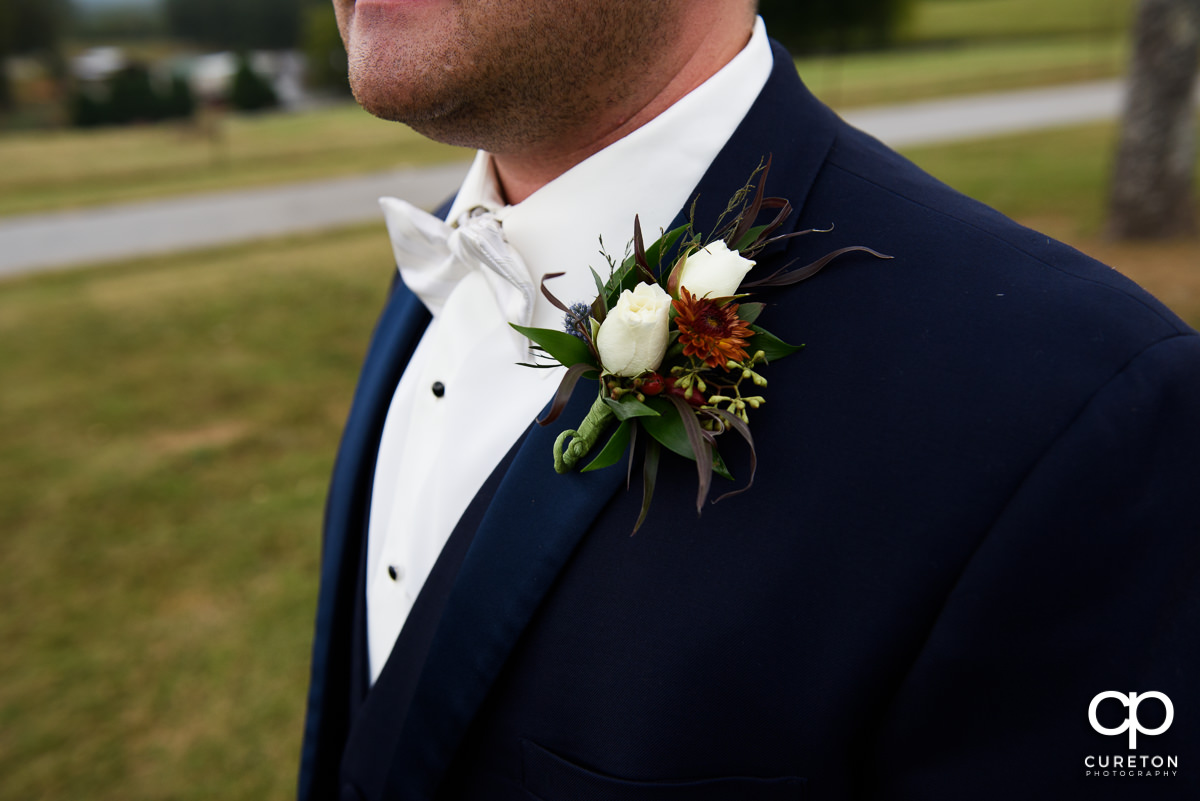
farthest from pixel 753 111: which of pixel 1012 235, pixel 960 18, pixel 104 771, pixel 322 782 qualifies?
pixel 960 18

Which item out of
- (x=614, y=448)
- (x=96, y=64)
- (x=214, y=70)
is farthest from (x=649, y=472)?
(x=96, y=64)

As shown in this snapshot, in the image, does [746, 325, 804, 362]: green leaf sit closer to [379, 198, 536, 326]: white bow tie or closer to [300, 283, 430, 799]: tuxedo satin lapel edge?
[379, 198, 536, 326]: white bow tie

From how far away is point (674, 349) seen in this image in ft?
4.40

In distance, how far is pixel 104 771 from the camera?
3.93 m

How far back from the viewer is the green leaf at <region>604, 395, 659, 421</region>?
4.12ft

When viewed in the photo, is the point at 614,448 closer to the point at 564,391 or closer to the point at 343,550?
the point at 564,391

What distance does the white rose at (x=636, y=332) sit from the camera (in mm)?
1250

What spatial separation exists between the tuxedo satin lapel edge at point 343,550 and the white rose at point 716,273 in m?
0.95

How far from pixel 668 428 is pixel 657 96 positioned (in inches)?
24.0

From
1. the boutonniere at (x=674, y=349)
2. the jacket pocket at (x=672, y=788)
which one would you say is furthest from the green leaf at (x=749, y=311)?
the jacket pocket at (x=672, y=788)

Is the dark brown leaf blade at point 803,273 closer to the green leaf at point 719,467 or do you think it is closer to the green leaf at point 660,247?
the green leaf at point 660,247

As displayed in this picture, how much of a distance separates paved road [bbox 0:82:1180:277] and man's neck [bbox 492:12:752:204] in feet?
37.7

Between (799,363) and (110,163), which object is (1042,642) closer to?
A: (799,363)

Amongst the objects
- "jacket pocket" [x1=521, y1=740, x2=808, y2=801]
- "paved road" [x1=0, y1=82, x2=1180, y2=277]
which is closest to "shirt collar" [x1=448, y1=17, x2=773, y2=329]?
"jacket pocket" [x1=521, y1=740, x2=808, y2=801]
